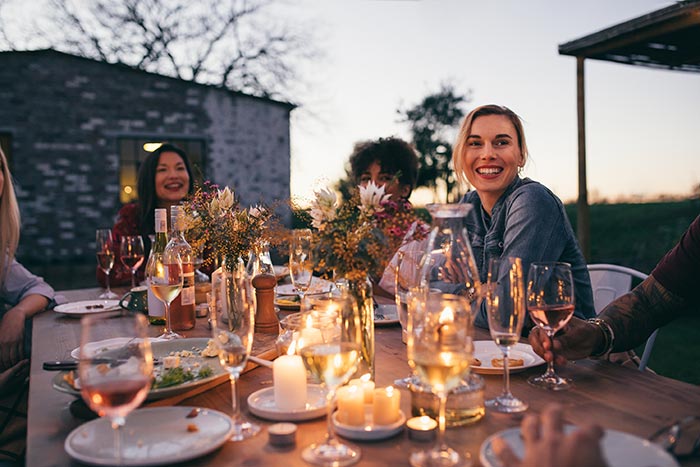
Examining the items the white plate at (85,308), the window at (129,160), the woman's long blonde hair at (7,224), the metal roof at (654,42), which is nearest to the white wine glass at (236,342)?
the white plate at (85,308)

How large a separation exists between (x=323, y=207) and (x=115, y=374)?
2.09ft

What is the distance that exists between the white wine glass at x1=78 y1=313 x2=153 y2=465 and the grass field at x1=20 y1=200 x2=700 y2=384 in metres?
7.04

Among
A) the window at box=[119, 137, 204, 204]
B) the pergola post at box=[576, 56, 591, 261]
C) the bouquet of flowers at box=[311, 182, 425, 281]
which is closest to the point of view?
the bouquet of flowers at box=[311, 182, 425, 281]

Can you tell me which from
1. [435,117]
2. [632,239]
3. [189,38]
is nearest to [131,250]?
[632,239]

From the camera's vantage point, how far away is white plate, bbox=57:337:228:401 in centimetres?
130

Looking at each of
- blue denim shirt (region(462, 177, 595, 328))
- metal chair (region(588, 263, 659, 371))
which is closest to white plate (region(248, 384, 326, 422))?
blue denim shirt (region(462, 177, 595, 328))

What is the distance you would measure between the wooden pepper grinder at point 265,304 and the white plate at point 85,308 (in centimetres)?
89

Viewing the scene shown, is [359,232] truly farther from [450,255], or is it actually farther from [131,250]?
[131,250]

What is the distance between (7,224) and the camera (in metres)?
2.89

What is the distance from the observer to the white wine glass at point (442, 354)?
1.00 meters

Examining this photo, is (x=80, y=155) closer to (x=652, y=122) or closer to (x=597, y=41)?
(x=597, y=41)

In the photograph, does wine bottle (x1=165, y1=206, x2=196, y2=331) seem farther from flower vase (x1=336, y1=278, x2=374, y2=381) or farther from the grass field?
the grass field

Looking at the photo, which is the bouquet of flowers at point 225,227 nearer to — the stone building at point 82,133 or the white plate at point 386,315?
the white plate at point 386,315

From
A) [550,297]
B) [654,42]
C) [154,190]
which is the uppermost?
[654,42]
